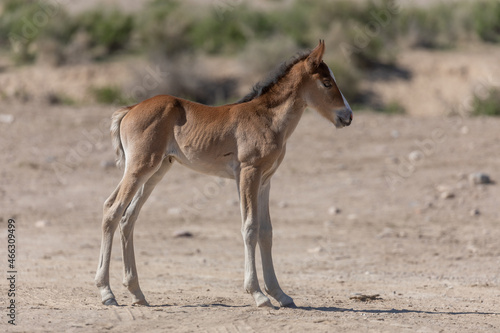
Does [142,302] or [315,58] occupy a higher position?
[315,58]

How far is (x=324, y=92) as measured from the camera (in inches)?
280

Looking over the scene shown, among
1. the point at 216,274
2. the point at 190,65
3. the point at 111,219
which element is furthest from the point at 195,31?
the point at 111,219

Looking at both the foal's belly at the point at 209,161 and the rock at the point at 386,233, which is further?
the rock at the point at 386,233

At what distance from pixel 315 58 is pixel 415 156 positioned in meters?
8.66

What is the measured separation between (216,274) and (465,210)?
18.7 ft

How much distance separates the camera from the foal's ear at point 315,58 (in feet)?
23.0

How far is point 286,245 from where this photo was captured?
36.3ft

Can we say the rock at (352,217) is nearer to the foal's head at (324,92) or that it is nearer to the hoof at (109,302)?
the foal's head at (324,92)

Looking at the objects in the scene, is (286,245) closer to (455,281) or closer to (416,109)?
(455,281)

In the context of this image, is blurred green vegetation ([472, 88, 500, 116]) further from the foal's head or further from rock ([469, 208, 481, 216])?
the foal's head

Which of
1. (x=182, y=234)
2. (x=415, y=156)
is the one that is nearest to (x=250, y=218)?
(x=182, y=234)

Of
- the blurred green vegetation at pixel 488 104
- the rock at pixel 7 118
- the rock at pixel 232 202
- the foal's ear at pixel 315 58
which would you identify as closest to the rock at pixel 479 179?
the rock at pixel 232 202

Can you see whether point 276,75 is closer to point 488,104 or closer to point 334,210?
point 334,210

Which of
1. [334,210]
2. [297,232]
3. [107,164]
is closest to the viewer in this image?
[297,232]
